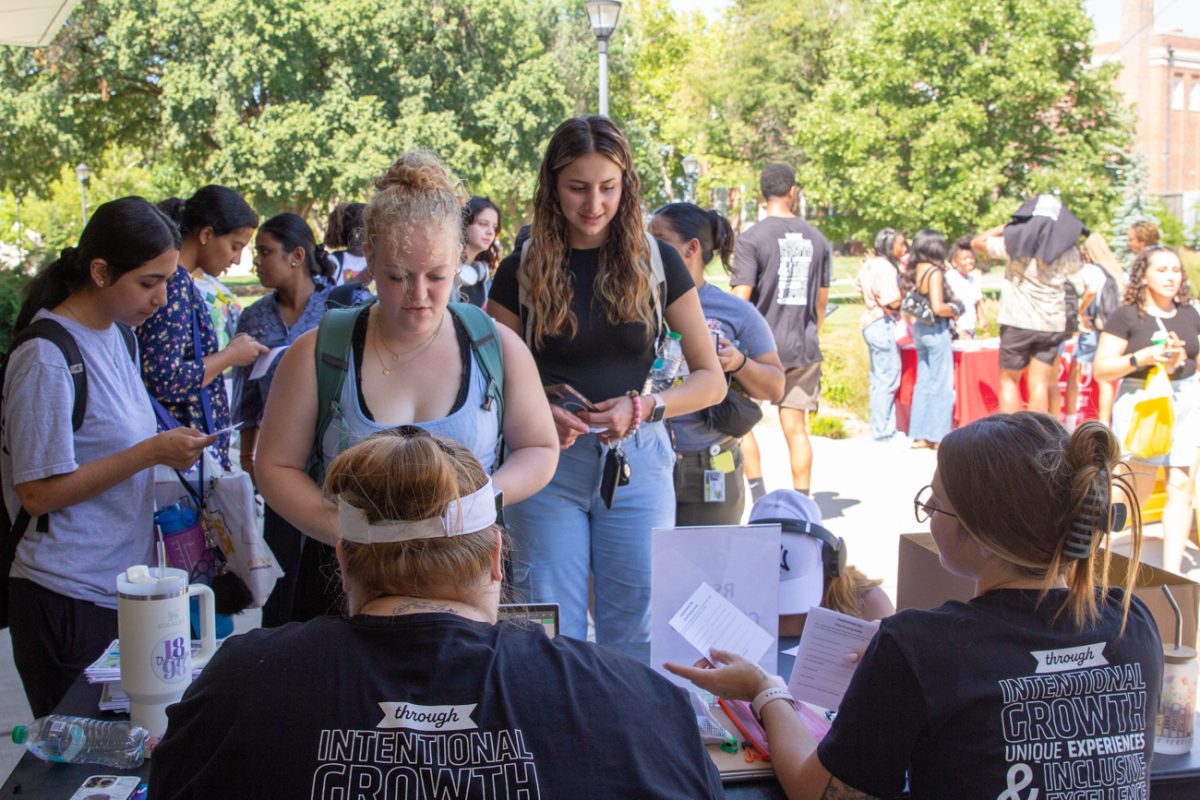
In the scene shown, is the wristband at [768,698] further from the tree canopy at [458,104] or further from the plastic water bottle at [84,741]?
the tree canopy at [458,104]

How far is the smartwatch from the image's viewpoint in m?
2.65

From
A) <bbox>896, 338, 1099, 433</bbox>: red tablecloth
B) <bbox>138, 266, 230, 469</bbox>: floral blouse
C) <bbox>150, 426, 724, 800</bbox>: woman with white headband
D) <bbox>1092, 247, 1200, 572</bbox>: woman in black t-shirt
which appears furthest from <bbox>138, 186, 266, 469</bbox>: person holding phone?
<bbox>896, 338, 1099, 433</bbox>: red tablecloth

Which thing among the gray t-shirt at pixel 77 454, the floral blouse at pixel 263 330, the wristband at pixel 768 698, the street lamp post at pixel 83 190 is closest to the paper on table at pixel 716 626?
the wristband at pixel 768 698

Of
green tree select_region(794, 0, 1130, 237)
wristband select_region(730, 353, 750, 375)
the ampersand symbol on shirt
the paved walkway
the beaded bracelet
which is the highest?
green tree select_region(794, 0, 1130, 237)

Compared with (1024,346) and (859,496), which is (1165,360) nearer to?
(859,496)

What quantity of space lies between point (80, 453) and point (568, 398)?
1.13m

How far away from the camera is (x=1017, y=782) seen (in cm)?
147

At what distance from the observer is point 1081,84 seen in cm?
2162

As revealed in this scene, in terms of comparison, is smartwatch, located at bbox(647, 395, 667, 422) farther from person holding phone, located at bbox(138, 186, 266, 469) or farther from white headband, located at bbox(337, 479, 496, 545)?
person holding phone, located at bbox(138, 186, 266, 469)

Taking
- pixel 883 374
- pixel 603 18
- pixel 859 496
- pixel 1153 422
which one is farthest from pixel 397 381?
pixel 603 18

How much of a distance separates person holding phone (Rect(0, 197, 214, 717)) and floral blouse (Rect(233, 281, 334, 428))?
146 centimetres

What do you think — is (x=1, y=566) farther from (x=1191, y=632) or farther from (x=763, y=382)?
(x=1191, y=632)

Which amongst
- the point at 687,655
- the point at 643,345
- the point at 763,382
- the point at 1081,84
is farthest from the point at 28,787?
the point at 1081,84

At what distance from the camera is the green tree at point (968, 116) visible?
21438mm
